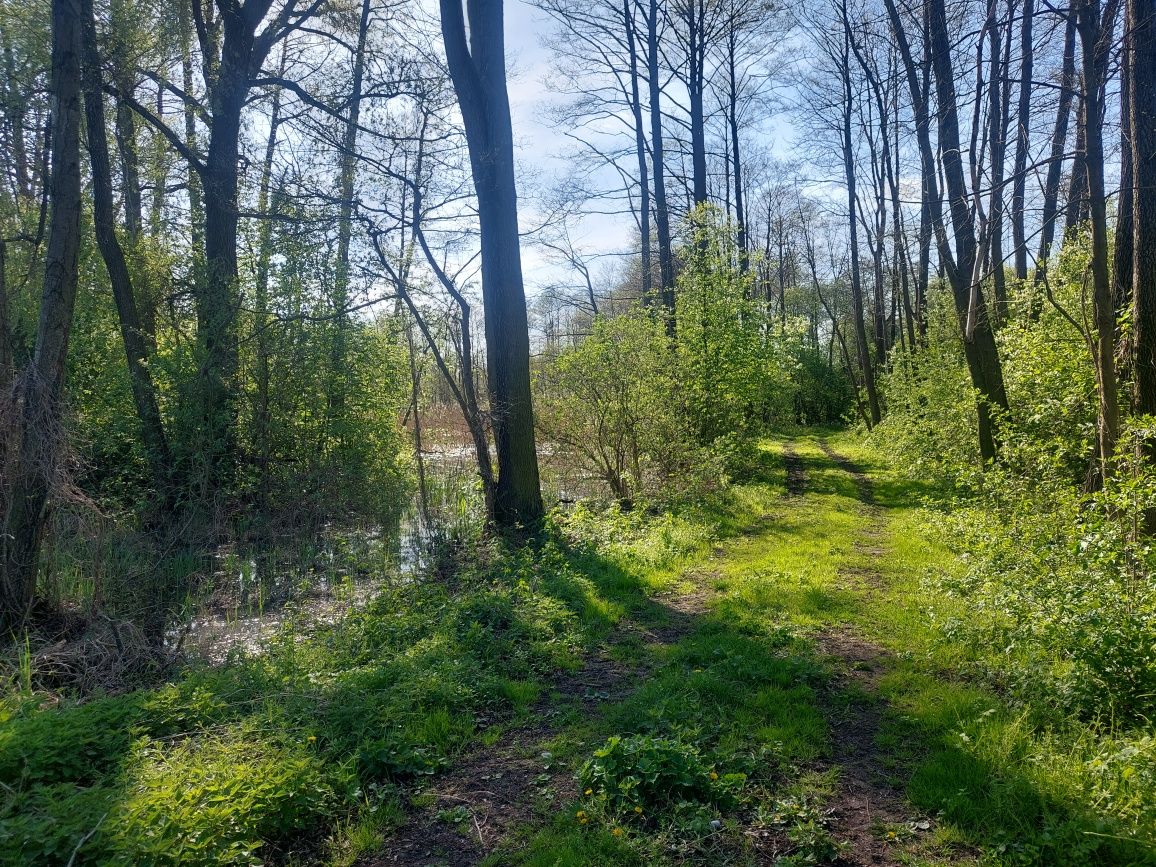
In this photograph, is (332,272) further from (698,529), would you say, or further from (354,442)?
(698,529)

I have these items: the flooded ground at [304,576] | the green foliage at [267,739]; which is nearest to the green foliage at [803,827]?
the green foliage at [267,739]

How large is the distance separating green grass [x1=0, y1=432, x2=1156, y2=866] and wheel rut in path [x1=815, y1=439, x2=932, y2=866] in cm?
4

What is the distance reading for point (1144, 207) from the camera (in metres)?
6.12

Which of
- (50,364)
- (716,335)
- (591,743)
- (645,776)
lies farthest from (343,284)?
(645,776)

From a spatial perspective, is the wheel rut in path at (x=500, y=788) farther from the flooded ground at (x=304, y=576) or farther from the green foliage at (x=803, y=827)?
the flooded ground at (x=304, y=576)

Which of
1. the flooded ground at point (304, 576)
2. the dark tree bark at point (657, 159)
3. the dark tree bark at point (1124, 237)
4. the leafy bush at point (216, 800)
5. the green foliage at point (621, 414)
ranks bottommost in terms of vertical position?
the flooded ground at point (304, 576)

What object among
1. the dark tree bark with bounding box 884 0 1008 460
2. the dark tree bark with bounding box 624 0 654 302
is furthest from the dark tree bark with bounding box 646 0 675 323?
the dark tree bark with bounding box 884 0 1008 460

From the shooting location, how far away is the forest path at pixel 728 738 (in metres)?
3.11

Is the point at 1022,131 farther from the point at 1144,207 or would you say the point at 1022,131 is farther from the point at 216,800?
the point at 216,800

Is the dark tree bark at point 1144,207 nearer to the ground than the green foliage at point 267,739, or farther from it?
farther from it

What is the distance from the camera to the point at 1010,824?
3.12 metres

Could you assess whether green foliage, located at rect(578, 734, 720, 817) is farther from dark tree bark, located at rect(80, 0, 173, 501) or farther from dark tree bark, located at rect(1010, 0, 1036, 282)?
dark tree bark, located at rect(80, 0, 173, 501)

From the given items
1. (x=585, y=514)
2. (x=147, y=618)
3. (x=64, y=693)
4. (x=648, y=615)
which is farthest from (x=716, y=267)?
(x=64, y=693)

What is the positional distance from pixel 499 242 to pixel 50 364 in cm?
538
